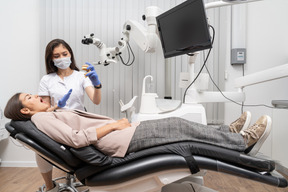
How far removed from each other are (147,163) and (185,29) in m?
1.08

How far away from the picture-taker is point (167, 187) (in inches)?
43.9

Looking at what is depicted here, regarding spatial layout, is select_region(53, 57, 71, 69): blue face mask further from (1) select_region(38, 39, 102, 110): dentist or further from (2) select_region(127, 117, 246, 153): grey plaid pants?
(2) select_region(127, 117, 246, 153): grey plaid pants

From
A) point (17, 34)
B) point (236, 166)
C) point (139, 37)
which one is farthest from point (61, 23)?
point (236, 166)

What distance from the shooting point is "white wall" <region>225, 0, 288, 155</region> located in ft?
7.29

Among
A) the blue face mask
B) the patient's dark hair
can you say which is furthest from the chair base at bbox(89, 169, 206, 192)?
the blue face mask

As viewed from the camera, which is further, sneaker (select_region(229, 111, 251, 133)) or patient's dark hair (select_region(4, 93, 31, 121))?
sneaker (select_region(229, 111, 251, 133))

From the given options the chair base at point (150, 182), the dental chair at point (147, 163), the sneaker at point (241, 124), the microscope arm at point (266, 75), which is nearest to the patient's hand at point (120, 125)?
the dental chair at point (147, 163)

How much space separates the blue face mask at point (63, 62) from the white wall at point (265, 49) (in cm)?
167

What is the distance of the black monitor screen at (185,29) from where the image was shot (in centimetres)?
143

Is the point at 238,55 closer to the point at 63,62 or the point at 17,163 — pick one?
the point at 63,62

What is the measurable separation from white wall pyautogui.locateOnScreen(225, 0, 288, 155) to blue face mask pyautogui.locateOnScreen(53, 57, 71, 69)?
65.6 inches

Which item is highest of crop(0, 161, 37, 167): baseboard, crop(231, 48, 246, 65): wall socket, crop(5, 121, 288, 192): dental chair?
crop(231, 48, 246, 65): wall socket

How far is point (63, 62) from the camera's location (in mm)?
→ 1645

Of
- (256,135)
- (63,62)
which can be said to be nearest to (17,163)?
(63,62)
